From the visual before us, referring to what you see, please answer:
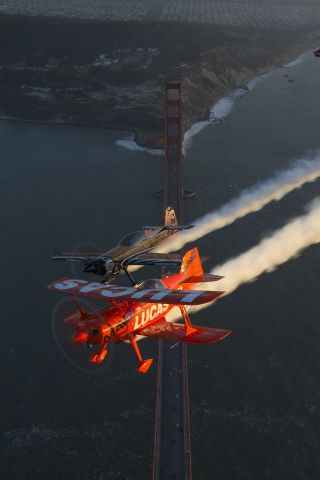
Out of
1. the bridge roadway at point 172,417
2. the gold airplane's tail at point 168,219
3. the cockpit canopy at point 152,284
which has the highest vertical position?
the gold airplane's tail at point 168,219

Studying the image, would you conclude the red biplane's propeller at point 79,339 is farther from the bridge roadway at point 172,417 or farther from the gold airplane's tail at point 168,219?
the gold airplane's tail at point 168,219

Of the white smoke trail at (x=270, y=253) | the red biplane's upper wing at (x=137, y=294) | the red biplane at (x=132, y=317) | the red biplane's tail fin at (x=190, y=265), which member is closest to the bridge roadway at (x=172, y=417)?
the white smoke trail at (x=270, y=253)

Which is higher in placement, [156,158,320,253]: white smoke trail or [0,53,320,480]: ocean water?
[156,158,320,253]: white smoke trail

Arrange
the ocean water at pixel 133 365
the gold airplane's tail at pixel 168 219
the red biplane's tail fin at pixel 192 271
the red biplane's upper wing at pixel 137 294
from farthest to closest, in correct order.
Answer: the gold airplane's tail at pixel 168 219 < the ocean water at pixel 133 365 < the red biplane's tail fin at pixel 192 271 < the red biplane's upper wing at pixel 137 294

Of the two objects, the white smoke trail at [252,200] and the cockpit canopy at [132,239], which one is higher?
the white smoke trail at [252,200]

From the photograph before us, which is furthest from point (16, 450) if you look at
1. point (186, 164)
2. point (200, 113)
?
point (200, 113)

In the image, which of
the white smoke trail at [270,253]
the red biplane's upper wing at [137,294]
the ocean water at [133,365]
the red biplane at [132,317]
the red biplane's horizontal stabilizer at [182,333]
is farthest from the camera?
the white smoke trail at [270,253]

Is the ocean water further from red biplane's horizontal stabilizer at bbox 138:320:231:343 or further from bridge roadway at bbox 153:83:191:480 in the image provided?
red biplane's horizontal stabilizer at bbox 138:320:231:343

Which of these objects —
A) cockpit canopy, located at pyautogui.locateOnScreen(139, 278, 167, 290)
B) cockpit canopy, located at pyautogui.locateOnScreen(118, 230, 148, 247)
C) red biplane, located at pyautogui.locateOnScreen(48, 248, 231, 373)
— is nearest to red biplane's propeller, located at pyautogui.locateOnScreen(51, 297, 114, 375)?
red biplane, located at pyautogui.locateOnScreen(48, 248, 231, 373)
